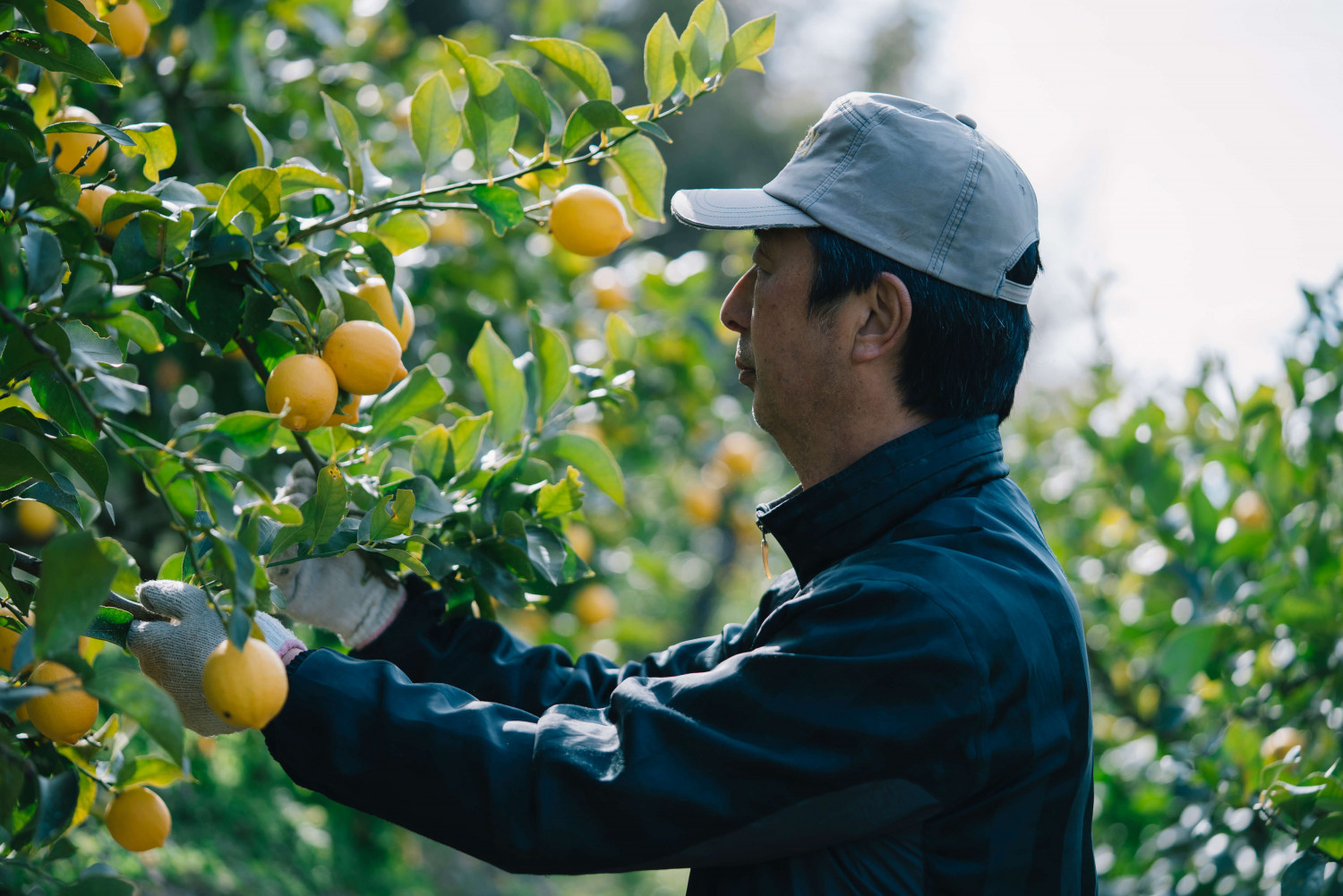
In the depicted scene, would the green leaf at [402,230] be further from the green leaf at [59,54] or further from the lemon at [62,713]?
the lemon at [62,713]

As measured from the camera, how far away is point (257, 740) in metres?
3.32

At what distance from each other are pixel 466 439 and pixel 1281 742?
1.70m

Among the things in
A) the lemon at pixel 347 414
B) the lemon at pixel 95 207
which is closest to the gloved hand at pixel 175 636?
the lemon at pixel 347 414

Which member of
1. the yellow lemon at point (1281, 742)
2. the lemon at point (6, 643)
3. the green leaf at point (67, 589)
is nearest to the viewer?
the green leaf at point (67, 589)

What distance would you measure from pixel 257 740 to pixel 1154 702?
2.70 meters

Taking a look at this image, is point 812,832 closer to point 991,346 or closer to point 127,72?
point 991,346

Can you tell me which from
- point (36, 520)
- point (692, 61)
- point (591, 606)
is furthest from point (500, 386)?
point (591, 606)

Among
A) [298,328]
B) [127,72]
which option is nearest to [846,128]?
[298,328]

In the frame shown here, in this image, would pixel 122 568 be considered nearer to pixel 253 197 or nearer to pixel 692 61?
pixel 253 197

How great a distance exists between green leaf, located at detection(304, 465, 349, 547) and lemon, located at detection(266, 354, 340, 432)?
6 centimetres

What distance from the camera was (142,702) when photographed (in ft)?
2.57

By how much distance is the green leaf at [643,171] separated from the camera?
1317 millimetres

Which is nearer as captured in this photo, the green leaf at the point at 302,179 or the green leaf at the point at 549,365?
the green leaf at the point at 302,179

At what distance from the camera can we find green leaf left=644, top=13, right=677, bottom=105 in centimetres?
125
